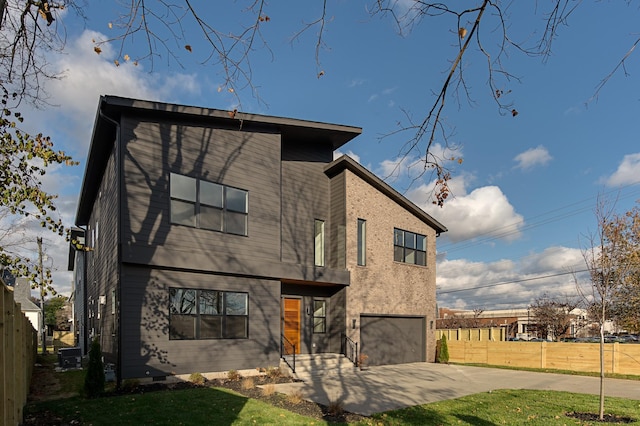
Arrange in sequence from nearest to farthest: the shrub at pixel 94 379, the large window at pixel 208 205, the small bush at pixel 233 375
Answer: the shrub at pixel 94 379, the small bush at pixel 233 375, the large window at pixel 208 205

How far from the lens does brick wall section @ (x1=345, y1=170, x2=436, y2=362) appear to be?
719 inches

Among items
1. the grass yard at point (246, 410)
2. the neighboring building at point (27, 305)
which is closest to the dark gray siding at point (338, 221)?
the grass yard at point (246, 410)

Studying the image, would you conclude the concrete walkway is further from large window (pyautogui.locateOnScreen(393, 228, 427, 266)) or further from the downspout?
large window (pyautogui.locateOnScreen(393, 228, 427, 266))

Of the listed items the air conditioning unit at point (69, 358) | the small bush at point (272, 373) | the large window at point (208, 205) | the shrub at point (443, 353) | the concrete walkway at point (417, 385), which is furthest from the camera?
the shrub at point (443, 353)

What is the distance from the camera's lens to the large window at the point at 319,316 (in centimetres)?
1797

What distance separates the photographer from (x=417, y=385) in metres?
14.0

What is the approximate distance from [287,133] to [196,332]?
26.4 feet

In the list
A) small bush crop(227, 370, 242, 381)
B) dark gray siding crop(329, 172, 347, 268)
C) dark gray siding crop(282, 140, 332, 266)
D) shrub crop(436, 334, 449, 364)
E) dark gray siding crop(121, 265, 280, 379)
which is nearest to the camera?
dark gray siding crop(121, 265, 280, 379)

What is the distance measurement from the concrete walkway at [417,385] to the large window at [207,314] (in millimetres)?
2468

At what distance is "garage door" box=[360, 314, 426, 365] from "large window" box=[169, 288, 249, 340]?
6020 mm

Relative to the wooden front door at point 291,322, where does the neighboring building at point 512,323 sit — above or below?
below

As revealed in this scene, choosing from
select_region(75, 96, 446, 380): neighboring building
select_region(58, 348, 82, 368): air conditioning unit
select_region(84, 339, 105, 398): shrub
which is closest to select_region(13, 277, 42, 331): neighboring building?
select_region(75, 96, 446, 380): neighboring building

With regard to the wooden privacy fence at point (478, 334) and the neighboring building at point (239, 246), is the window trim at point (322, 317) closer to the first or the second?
the neighboring building at point (239, 246)

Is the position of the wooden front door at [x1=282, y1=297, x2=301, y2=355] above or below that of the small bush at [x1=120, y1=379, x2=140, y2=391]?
above
